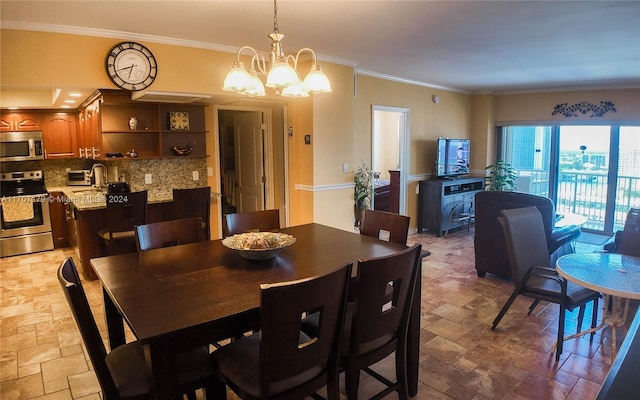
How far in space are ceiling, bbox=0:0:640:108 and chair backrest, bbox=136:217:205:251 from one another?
159 centimetres

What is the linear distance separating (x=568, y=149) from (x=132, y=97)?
7181mm

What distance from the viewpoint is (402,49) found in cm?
436

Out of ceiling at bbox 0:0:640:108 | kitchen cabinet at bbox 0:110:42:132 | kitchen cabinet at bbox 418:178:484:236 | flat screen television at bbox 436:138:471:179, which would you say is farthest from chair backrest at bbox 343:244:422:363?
kitchen cabinet at bbox 0:110:42:132

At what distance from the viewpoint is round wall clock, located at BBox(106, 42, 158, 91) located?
3.69 m

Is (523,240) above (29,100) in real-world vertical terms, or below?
below

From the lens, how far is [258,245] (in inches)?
88.5

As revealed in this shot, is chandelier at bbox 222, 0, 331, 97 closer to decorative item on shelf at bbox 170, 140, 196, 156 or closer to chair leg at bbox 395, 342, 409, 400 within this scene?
chair leg at bbox 395, 342, 409, 400

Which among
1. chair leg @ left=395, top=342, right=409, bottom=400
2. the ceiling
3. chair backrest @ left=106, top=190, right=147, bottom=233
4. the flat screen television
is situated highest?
the ceiling

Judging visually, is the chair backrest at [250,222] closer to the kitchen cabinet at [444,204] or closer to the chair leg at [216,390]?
the chair leg at [216,390]

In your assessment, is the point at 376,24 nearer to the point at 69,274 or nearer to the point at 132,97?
the point at 132,97

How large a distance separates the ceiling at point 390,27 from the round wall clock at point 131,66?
13cm

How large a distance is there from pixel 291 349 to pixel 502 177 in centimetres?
693

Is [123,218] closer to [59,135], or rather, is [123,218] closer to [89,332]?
[89,332]

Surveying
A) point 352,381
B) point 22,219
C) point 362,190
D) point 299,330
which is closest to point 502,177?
point 362,190
